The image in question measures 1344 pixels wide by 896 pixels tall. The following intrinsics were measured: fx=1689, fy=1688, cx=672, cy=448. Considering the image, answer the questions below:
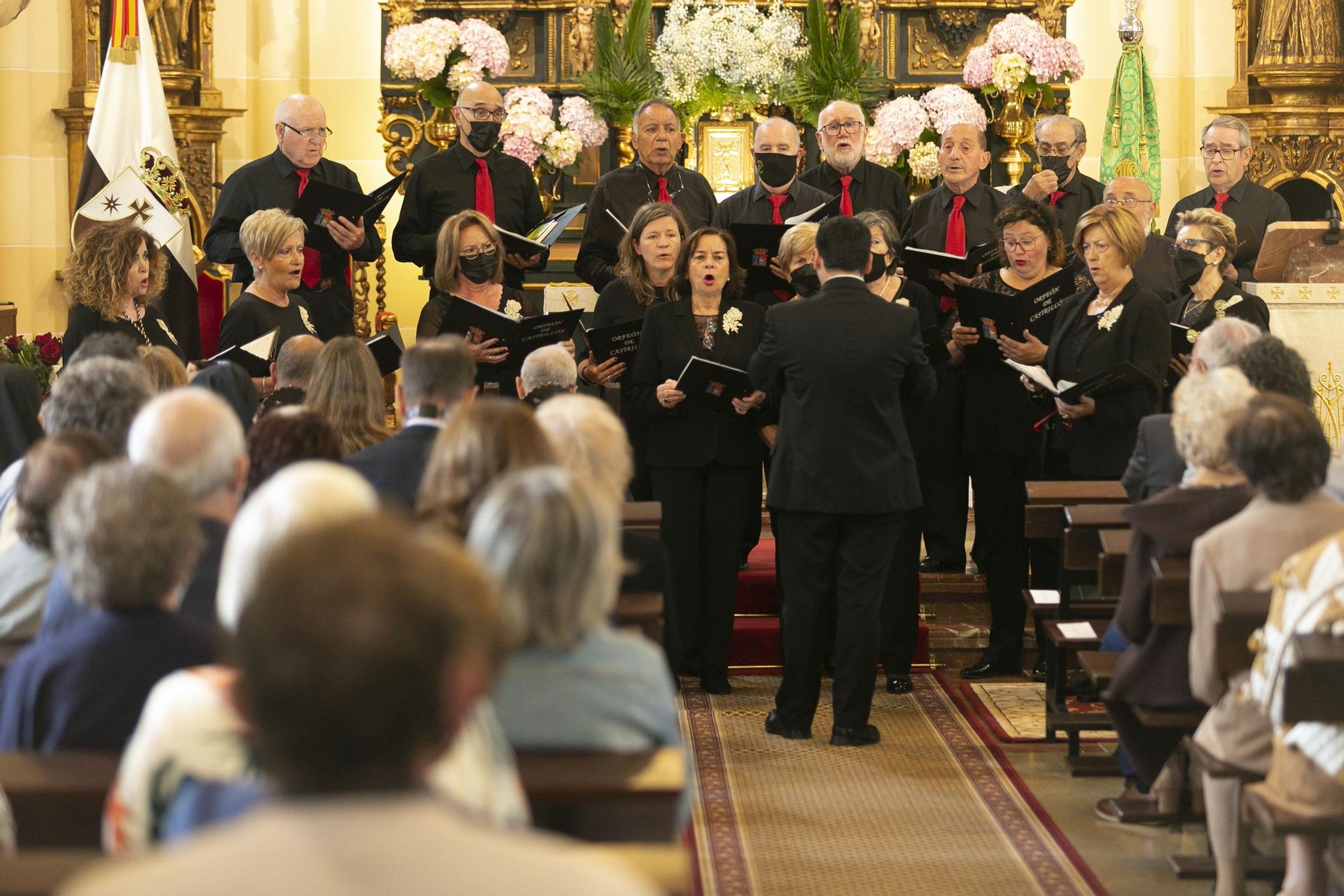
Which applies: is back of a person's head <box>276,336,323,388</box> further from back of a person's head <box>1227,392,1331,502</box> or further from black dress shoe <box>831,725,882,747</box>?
back of a person's head <box>1227,392,1331,502</box>

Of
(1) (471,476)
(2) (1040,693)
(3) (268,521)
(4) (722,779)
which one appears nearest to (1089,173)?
(2) (1040,693)

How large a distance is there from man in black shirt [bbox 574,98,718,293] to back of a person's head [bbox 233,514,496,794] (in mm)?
5676

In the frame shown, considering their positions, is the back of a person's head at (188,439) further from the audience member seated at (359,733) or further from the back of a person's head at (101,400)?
the audience member seated at (359,733)

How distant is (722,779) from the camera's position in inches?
205

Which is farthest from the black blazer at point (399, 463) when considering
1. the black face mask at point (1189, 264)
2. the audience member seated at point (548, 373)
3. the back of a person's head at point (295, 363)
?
the black face mask at point (1189, 264)

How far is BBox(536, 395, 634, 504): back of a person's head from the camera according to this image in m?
3.71

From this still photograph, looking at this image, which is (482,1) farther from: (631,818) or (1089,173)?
(631,818)

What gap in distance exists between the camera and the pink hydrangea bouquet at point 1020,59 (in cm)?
860

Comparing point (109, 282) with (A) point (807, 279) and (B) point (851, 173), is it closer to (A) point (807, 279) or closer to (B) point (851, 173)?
(A) point (807, 279)

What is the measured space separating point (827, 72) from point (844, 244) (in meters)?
3.95

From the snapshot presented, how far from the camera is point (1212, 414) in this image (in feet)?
13.2

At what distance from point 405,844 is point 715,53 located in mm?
7755

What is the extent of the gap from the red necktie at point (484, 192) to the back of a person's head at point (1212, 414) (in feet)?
12.8

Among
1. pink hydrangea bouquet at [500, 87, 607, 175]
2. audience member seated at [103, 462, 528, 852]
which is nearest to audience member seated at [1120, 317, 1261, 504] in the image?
audience member seated at [103, 462, 528, 852]
